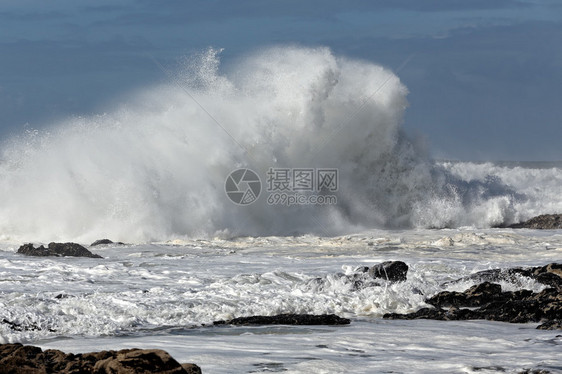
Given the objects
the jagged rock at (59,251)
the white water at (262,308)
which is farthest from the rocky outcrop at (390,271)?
the jagged rock at (59,251)

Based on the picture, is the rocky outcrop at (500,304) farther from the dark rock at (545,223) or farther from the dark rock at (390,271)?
the dark rock at (545,223)

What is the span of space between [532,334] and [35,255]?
28.2 feet

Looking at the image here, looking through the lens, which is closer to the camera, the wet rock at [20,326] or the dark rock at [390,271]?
the wet rock at [20,326]

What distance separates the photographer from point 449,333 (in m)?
7.47

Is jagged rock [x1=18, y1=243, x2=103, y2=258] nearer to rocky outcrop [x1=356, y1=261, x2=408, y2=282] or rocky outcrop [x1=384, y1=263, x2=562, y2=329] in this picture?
rocky outcrop [x1=356, y1=261, x2=408, y2=282]

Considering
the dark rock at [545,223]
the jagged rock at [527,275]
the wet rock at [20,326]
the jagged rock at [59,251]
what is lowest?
the wet rock at [20,326]

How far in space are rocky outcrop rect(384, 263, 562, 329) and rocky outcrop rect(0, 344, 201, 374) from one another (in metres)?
4.24

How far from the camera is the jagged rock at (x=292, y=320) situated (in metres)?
7.93

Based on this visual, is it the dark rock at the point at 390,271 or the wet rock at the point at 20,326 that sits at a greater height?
the dark rock at the point at 390,271

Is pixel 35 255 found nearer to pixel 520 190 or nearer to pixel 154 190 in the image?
pixel 154 190

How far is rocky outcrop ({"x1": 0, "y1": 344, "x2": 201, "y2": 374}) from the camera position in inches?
181

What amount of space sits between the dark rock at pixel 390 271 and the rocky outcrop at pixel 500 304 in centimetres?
83

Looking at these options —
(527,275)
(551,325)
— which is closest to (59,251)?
(527,275)

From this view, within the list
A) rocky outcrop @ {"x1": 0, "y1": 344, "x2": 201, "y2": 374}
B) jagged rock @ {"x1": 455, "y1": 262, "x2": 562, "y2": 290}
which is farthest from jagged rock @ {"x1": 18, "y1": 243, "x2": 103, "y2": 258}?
rocky outcrop @ {"x1": 0, "y1": 344, "x2": 201, "y2": 374}
